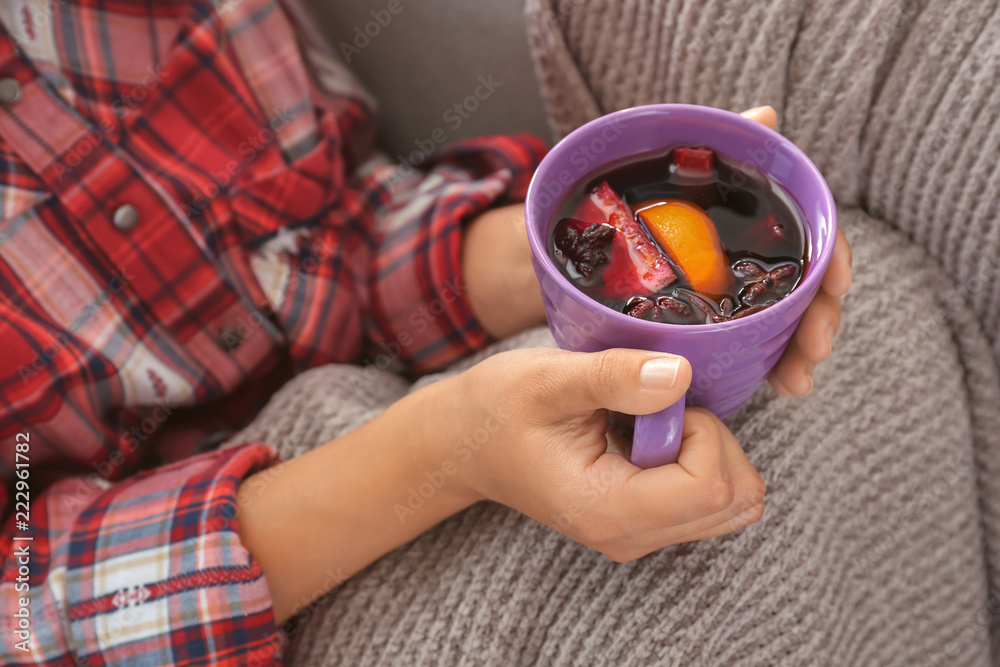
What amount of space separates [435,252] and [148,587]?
0.45 m

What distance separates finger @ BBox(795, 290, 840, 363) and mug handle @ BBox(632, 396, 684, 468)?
0.14 m

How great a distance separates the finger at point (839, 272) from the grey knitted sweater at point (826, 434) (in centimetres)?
16

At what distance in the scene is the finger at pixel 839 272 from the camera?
0.53 m

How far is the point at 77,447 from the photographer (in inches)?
29.1

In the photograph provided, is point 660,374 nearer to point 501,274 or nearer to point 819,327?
point 819,327

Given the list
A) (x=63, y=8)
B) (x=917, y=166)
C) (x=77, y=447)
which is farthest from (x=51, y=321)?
(x=917, y=166)

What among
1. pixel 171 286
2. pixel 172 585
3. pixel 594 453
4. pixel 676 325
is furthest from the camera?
pixel 171 286

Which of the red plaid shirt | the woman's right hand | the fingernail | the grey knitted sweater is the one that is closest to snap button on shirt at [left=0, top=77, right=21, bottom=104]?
the red plaid shirt

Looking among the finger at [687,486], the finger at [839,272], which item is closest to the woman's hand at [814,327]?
the finger at [839,272]

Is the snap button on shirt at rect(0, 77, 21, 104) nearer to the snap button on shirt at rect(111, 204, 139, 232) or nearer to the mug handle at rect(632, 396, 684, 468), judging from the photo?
the snap button on shirt at rect(111, 204, 139, 232)

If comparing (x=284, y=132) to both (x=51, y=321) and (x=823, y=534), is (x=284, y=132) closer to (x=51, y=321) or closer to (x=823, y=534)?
(x=51, y=321)

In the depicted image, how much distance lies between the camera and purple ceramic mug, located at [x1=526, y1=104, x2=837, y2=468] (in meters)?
0.44

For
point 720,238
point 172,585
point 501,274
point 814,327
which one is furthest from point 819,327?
point 172,585

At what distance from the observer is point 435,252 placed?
0.84 meters
